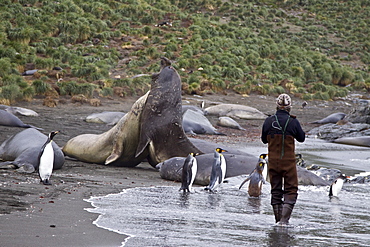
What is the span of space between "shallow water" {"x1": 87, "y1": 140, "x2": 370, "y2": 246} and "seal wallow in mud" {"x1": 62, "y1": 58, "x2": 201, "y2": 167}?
5.92 ft

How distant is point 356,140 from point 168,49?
66.6ft

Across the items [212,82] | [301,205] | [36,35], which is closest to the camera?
[301,205]

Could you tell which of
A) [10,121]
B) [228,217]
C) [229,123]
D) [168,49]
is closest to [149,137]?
[228,217]

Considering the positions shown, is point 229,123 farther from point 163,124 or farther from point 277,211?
point 277,211

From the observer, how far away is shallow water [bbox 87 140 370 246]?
4.42m

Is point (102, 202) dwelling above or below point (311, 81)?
below

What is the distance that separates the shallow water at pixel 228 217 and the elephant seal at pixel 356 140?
7.52 metres

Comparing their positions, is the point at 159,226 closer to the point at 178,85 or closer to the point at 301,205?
the point at 301,205

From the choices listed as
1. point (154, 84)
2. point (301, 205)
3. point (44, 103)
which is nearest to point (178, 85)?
point (154, 84)

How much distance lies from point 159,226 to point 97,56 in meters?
27.1

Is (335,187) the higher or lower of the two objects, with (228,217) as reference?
higher

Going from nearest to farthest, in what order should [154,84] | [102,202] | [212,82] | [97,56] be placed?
[102,202], [154,84], [212,82], [97,56]

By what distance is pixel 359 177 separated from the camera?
9.41m

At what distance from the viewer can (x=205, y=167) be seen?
27.8 feet
